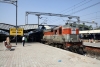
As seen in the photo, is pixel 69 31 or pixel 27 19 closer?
pixel 69 31

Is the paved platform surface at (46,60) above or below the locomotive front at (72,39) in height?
below

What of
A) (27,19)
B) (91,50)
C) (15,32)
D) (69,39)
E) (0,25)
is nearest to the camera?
(69,39)

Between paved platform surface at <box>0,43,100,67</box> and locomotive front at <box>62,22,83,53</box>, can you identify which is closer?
paved platform surface at <box>0,43,100,67</box>

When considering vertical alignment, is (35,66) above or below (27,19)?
below

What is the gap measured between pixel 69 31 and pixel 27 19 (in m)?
19.6

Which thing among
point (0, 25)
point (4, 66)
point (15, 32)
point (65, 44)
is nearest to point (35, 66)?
point (4, 66)

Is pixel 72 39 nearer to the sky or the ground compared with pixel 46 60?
nearer to the sky

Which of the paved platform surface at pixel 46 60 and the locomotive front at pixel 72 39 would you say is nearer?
the paved platform surface at pixel 46 60

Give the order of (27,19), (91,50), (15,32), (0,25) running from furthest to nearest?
(27,19) < (0,25) < (15,32) < (91,50)

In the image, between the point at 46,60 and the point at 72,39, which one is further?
the point at 72,39

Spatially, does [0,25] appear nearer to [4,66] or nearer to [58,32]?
[58,32]

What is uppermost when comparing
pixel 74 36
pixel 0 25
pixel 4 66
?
pixel 0 25

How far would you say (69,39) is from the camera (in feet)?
58.5

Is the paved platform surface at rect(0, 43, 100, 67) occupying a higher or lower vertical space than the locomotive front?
lower
